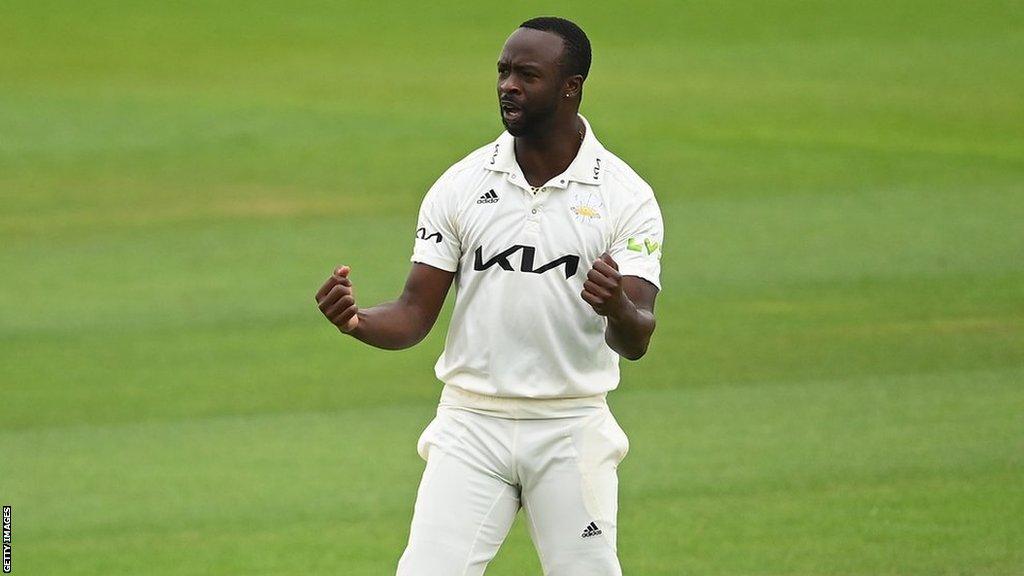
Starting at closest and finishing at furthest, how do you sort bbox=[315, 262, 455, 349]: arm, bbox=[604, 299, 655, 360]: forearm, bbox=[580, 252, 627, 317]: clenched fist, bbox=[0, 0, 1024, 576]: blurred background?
bbox=[580, 252, 627, 317]: clenched fist, bbox=[604, 299, 655, 360]: forearm, bbox=[315, 262, 455, 349]: arm, bbox=[0, 0, 1024, 576]: blurred background

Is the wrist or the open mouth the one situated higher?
the open mouth

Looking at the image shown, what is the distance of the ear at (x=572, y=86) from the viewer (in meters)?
6.16

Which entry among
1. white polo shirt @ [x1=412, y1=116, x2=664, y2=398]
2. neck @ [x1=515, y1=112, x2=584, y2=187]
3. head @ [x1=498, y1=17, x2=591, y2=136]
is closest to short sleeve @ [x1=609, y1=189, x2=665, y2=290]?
white polo shirt @ [x1=412, y1=116, x2=664, y2=398]

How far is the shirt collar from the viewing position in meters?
6.12

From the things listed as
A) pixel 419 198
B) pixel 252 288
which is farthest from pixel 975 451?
pixel 419 198

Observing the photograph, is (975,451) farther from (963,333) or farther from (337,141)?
(337,141)

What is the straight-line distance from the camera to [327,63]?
23.7 m

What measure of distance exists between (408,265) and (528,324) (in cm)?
946

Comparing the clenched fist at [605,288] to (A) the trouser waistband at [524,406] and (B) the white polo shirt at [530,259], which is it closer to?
(B) the white polo shirt at [530,259]

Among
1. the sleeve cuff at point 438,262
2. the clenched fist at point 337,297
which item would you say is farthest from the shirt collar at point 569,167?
the clenched fist at point 337,297

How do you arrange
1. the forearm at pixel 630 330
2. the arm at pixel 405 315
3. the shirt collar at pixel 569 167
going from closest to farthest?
the forearm at pixel 630 330
the arm at pixel 405 315
the shirt collar at pixel 569 167

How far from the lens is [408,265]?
1545cm

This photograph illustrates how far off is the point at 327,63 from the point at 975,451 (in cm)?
1442

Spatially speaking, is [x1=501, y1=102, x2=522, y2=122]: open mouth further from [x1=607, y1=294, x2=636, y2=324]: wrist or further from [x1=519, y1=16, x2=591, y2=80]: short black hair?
[x1=607, y1=294, x2=636, y2=324]: wrist
